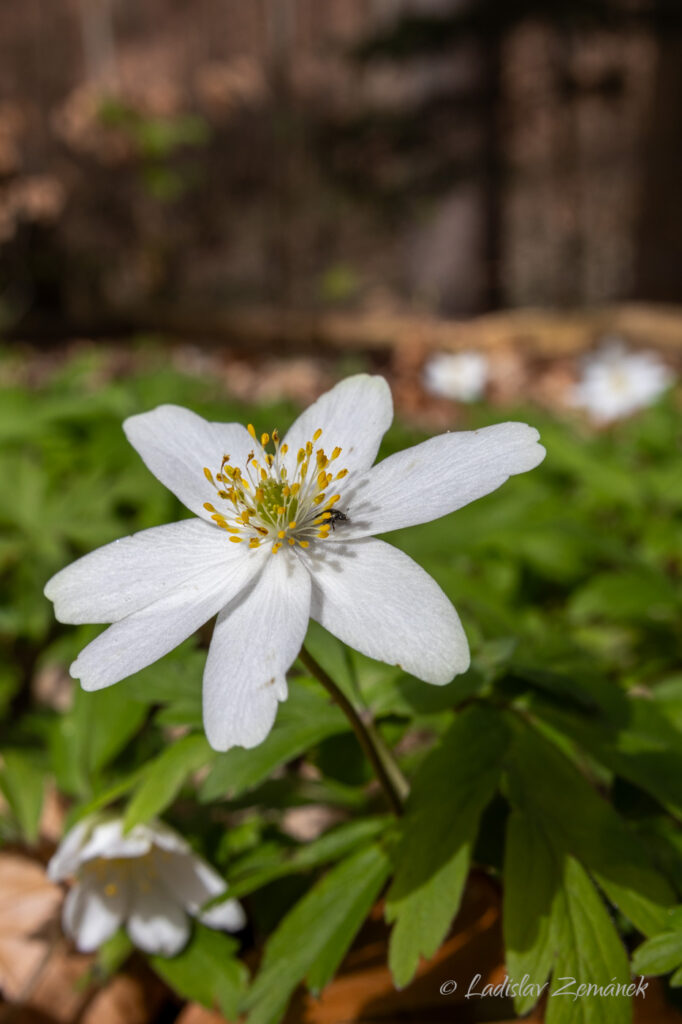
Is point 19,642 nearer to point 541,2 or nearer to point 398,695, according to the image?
point 398,695

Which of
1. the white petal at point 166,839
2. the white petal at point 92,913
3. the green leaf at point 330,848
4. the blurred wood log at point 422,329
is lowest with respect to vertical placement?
the blurred wood log at point 422,329

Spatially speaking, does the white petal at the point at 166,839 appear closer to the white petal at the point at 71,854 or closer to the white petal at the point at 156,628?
the white petal at the point at 71,854

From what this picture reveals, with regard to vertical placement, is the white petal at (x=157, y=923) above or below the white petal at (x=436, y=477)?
below

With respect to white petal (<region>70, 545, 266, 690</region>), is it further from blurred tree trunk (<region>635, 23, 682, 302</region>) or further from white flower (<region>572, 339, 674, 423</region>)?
blurred tree trunk (<region>635, 23, 682, 302</region>)

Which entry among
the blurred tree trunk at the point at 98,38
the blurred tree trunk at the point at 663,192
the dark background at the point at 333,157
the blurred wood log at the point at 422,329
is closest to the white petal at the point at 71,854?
the blurred wood log at the point at 422,329

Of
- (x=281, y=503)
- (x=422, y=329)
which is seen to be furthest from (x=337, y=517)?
(x=422, y=329)

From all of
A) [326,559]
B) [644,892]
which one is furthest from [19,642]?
[644,892]

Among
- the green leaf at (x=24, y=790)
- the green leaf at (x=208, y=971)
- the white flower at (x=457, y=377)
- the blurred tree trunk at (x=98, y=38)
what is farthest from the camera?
the blurred tree trunk at (x=98, y=38)
